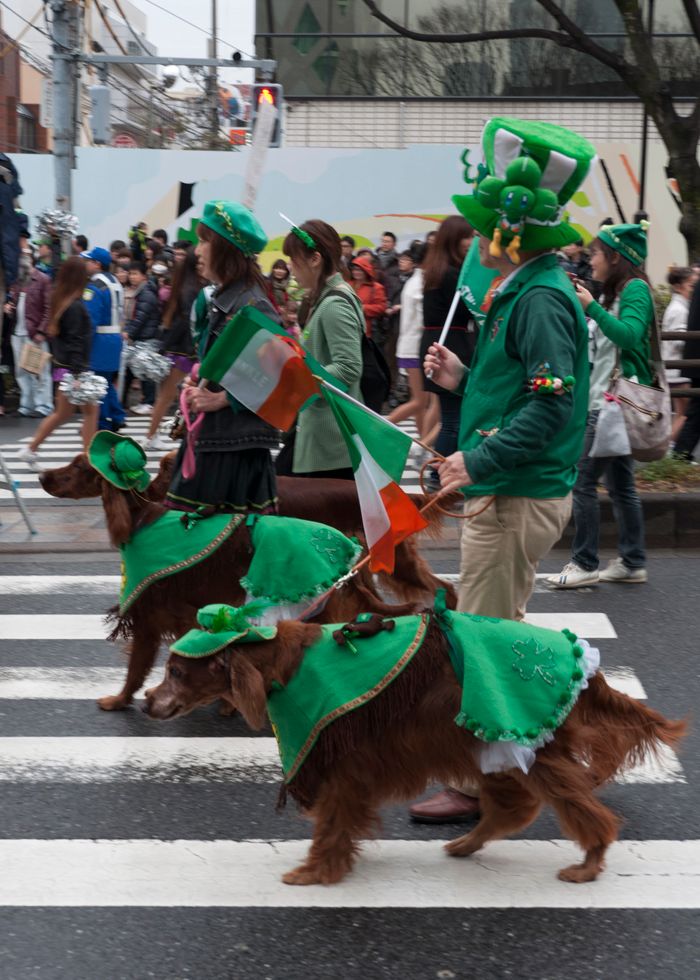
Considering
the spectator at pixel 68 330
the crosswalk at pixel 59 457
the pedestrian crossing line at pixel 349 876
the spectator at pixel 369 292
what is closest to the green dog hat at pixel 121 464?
the pedestrian crossing line at pixel 349 876

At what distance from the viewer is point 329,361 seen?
5.86 m

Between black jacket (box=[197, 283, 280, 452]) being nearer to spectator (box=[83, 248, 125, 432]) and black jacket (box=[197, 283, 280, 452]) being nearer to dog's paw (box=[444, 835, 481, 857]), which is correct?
dog's paw (box=[444, 835, 481, 857])

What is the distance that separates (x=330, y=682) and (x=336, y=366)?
2.50 m

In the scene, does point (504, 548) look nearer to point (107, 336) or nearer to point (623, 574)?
point (623, 574)

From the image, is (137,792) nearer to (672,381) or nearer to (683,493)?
(683,493)

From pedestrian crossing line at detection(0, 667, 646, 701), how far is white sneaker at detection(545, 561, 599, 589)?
1.44 meters

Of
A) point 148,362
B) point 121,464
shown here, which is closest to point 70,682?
point 121,464

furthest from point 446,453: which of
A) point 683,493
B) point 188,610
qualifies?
point 188,610

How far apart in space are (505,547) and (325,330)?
2.09 metres

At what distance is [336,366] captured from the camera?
5.77 metres

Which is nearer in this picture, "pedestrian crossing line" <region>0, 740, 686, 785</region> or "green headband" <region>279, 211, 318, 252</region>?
"pedestrian crossing line" <region>0, 740, 686, 785</region>

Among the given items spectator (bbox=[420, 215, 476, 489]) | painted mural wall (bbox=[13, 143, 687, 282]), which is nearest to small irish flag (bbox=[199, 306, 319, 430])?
spectator (bbox=[420, 215, 476, 489])

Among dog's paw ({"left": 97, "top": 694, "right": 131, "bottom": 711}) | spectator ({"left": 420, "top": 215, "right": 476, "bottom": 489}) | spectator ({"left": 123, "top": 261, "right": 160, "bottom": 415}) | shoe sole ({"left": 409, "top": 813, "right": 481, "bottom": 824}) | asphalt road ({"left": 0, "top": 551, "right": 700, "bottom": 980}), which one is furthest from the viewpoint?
spectator ({"left": 123, "top": 261, "right": 160, "bottom": 415})

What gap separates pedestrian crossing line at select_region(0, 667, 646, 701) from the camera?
5504 millimetres
